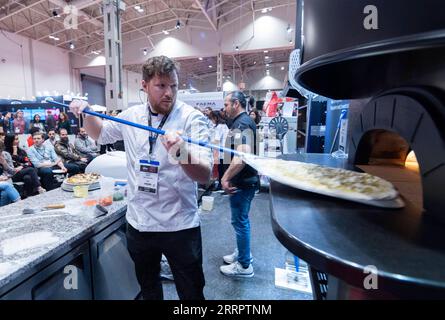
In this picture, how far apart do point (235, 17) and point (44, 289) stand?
14.4 metres

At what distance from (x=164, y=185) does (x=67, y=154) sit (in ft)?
18.4

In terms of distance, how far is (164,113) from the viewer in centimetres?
161

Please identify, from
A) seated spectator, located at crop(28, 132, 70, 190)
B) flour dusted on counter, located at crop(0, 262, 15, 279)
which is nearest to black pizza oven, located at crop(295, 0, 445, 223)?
flour dusted on counter, located at crop(0, 262, 15, 279)

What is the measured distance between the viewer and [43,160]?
5414 mm

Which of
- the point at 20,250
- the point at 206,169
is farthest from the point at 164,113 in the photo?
the point at 20,250

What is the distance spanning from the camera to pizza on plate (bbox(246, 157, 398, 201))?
0.72 meters

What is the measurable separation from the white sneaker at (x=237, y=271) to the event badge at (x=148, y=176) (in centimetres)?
176

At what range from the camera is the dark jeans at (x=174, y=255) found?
61.3 inches

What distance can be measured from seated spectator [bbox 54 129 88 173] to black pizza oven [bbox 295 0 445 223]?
6.33 meters

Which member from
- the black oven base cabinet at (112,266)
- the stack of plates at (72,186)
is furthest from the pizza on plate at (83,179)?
the black oven base cabinet at (112,266)

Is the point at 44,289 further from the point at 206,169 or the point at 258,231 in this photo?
the point at 258,231
